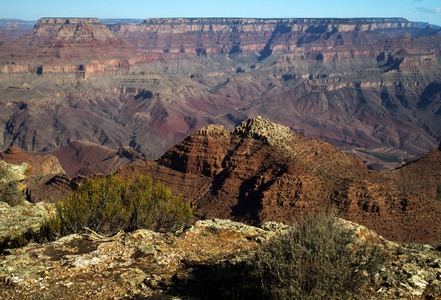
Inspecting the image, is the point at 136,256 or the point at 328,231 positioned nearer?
the point at 328,231

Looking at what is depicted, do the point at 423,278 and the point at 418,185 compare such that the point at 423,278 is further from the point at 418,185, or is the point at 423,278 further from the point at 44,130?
the point at 44,130

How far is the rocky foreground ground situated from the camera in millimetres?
15578

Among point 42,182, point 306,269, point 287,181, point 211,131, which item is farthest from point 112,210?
point 42,182

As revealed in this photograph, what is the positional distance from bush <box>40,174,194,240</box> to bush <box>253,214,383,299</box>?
12010mm

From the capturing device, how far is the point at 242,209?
55.1 metres

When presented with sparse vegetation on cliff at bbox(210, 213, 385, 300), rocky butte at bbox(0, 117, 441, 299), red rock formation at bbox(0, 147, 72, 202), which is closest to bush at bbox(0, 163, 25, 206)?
rocky butte at bbox(0, 117, 441, 299)

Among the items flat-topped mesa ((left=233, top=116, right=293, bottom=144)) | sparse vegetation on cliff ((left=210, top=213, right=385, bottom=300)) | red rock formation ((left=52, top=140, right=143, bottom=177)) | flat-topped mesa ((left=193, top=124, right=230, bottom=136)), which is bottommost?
red rock formation ((left=52, top=140, right=143, bottom=177))

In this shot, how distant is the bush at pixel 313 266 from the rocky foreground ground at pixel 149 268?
1038mm

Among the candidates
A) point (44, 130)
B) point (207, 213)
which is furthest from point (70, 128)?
point (207, 213)

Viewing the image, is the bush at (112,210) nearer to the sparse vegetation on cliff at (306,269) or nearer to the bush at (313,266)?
the sparse vegetation on cliff at (306,269)

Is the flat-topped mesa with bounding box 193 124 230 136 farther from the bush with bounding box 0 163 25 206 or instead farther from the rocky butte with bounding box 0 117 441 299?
the bush with bounding box 0 163 25 206

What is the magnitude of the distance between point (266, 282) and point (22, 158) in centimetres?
8285

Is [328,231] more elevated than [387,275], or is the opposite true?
[328,231]

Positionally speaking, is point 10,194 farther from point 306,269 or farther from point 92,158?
point 92,158
